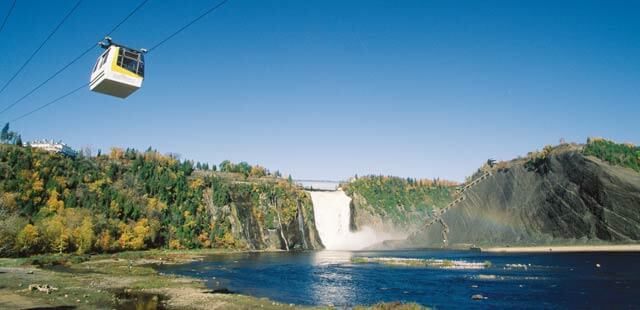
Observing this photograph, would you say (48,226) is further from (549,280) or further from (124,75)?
(549,280)

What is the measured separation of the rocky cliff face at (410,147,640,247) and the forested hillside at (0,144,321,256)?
5106 centimetres

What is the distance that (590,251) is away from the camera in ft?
317

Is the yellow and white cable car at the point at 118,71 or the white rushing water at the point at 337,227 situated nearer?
the yellow and white cable car at the point at 118,71

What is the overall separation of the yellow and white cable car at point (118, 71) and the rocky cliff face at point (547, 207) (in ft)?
339

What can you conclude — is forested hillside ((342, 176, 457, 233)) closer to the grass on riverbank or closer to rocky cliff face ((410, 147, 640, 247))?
rocky cliff face ((410, 147, 640, 247))

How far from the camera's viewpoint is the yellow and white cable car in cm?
2505

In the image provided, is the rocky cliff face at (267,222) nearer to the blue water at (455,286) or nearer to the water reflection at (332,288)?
the blue water at (455,286)

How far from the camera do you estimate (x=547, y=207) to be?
118 m

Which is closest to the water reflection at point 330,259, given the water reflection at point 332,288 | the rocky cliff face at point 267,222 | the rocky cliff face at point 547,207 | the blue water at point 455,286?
the blue water at point 455,286

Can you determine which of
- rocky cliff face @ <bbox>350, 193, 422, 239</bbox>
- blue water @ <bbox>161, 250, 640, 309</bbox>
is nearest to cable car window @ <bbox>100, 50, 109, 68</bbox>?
blue water @ <bbox>161, 250, 640, 309</bbox>

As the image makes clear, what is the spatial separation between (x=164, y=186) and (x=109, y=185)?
19.2 meters

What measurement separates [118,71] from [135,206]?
103242 mm

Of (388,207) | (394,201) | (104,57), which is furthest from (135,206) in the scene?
(394,201)

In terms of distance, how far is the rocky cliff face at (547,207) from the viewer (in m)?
97.3
